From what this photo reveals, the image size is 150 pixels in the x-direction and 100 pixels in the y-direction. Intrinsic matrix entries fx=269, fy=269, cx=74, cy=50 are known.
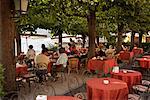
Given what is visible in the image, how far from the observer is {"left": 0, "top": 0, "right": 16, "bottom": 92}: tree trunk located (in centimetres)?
814

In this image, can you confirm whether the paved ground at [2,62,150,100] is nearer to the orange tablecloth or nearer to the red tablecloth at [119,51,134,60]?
the orange tablecloth

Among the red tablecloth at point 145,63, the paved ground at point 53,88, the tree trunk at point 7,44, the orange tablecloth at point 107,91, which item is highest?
the tree trunk at point 7,44

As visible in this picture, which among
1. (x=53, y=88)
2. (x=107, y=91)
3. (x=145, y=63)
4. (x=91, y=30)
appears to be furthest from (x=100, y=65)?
(x=107, y=91)

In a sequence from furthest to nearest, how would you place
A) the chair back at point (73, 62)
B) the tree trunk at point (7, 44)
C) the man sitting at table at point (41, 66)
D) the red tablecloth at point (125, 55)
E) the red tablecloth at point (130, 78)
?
the red tablecloth at point (125, 55), the chair back at point (73, 62), the man sitting at table at point (41, 66), the red tablecloth at point (130, 78), the tree trunk at point (7, 44)

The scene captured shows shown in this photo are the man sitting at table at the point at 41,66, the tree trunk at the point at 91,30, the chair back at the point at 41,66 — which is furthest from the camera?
the tree trunk at the point at 91,30

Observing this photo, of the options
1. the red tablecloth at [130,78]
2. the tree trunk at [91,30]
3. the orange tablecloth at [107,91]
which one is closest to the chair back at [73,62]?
the tree trunk at [91,30]

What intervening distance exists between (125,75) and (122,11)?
653 centimetres

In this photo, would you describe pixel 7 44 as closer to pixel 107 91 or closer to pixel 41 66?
pixel 41 66

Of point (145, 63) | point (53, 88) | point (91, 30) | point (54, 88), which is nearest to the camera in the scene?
point (53, 88)

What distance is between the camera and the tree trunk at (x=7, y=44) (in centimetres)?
814

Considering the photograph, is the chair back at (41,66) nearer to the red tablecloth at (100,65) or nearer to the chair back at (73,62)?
the chair back at (73,62)

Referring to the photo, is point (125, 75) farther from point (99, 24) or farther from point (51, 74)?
point (99, 24)

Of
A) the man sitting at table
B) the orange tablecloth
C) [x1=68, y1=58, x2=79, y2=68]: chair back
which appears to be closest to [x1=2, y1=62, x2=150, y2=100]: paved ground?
the man sitting at table

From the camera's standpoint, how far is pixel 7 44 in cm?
826
